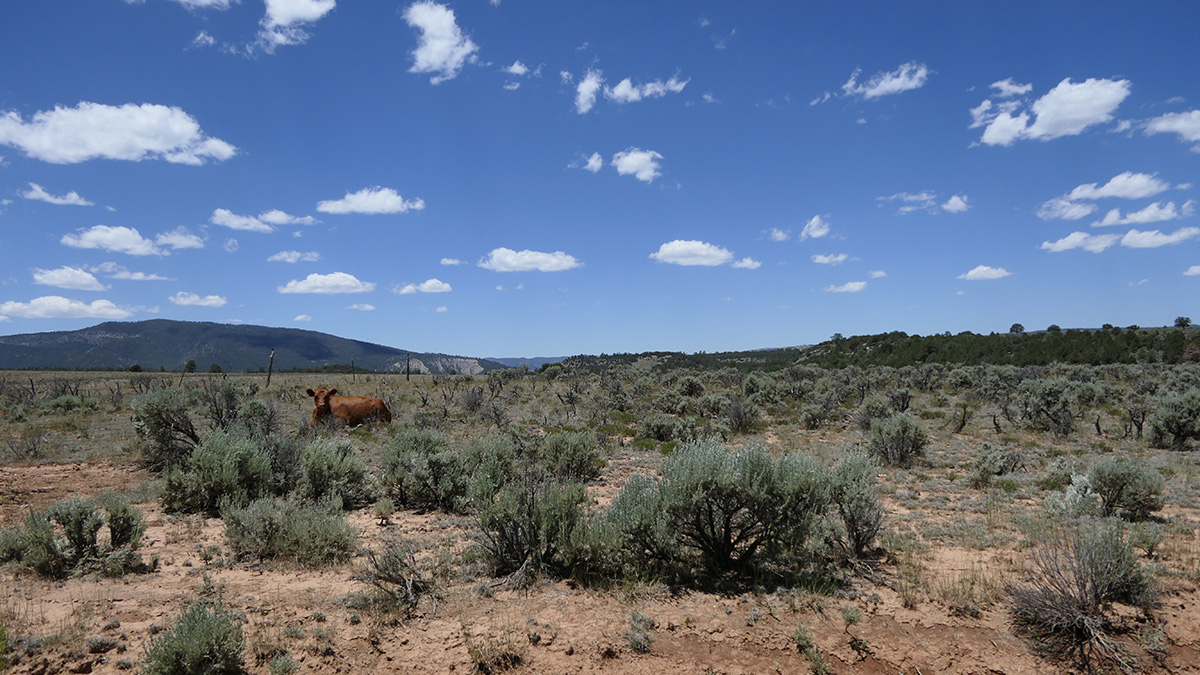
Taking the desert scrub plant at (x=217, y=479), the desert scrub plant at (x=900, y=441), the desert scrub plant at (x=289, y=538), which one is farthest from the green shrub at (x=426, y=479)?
the desert scrub plant at (x=900, y=441)

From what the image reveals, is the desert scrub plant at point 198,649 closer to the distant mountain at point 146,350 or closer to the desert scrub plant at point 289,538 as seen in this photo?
the desert scrub plant at point 289,538

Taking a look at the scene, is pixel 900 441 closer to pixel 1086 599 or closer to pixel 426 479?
pixel 1086 599

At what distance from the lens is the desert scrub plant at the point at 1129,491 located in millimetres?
7602

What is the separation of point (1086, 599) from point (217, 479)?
10.8 m

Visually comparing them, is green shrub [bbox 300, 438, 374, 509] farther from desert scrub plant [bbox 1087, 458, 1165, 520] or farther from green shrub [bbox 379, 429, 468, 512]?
desert scrub plant [bbox 1087, 458, 1165, 520]

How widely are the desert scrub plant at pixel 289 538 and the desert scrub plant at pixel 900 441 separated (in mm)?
11262

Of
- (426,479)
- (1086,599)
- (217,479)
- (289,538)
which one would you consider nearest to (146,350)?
(217,479)

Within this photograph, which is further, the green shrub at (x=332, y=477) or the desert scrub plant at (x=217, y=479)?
the green shrub at (x=332, y=477)

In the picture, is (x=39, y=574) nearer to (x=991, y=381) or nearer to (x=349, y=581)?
(x=349, y=581)

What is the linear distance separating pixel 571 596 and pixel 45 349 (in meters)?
213

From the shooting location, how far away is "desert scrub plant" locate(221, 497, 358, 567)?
6266mm

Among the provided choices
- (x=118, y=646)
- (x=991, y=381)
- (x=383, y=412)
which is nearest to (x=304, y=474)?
(x=118, y=646)

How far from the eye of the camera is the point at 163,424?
10688 mm

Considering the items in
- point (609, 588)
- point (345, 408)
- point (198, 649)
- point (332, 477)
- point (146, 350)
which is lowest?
point (609, 588)
